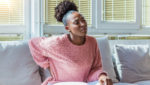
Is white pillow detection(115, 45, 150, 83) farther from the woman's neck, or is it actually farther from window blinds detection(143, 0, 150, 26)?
the woman's neck

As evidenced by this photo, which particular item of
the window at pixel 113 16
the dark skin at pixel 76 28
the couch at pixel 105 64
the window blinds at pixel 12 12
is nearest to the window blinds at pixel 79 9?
the window at pixel 113 16

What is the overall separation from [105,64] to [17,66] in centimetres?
85

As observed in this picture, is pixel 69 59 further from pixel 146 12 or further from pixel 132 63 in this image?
pixel 146 12

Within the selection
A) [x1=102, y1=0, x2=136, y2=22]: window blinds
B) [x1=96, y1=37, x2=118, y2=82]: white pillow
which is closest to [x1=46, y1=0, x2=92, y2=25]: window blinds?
[x1=102, y1=0, x2=136, y2=22]: window blinds

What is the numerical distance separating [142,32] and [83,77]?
5.54 feet

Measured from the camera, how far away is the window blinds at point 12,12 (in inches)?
101

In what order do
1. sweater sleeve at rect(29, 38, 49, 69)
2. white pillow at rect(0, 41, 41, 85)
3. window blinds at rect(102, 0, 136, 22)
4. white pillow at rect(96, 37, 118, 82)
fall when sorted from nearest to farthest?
sweater sleeve at rect(29, 38, 49, 69) → white pillow at rect(0, 41, 41, 85) → white pillow at rect(96, 37, 118, 82) → window blinds at rect(102, 0, 136, 22)

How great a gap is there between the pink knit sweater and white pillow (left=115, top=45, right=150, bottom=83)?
34.0 inches

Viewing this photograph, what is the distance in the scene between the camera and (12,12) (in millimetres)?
2598

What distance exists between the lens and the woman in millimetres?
1473

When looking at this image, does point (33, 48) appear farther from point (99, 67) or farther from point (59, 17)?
point (99, 67)

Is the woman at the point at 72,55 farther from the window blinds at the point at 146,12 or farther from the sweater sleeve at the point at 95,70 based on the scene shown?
the window blinds at the point at 146,12

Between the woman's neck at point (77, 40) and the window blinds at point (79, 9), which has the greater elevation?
the window blinds at point (79, 9)

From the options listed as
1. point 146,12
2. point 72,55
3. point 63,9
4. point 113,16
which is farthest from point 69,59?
point 146,12
